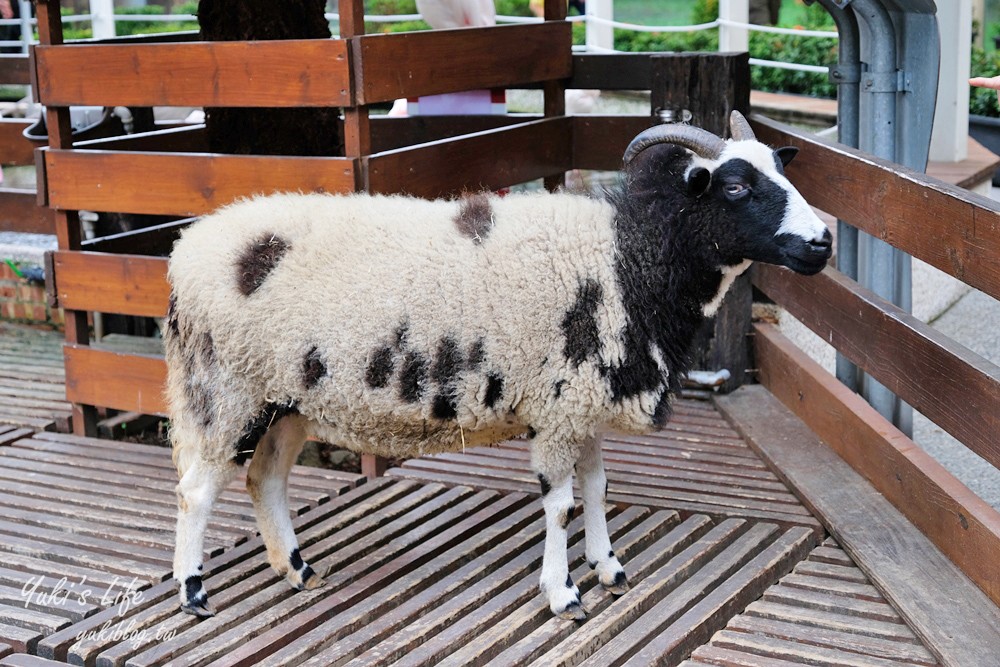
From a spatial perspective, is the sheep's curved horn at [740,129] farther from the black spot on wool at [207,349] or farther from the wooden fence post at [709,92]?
the black spot on wool at [207,349]

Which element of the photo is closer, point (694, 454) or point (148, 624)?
point (148, 624)

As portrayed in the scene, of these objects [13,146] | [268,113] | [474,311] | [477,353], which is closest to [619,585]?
[477,353]

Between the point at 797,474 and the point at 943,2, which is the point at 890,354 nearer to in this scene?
the point at 797,474

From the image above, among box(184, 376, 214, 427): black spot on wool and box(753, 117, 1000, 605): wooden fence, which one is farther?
box(184, 376, 214, 427): black spot on wool

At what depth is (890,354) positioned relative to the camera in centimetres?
439

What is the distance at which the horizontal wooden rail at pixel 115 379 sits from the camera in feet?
18.0

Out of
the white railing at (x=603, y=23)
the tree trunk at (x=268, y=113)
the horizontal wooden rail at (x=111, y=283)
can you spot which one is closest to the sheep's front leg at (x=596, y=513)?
the horizontal wooden rail at (x=111, y=283)

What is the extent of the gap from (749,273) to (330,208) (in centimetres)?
271

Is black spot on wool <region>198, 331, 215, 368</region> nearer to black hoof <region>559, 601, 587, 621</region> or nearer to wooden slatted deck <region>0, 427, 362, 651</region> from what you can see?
wooden slatted deck <region>0, 427, 362, 651</region>

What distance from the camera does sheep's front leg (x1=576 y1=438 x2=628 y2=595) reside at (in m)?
4.07

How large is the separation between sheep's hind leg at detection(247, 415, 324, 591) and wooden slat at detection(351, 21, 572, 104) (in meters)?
1.39

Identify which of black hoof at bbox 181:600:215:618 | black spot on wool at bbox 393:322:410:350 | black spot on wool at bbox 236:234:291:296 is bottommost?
black hoof at bbox 181:600:215:618

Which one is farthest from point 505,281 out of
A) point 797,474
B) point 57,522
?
point 57,522

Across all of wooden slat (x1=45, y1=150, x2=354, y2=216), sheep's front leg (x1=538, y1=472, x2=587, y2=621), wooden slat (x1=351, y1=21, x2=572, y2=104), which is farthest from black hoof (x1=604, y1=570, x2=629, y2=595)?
wooden slat (x1=351, y1=21, x2=572, y2=104)
